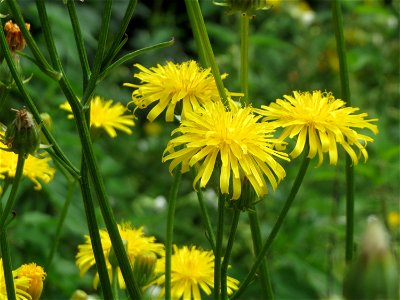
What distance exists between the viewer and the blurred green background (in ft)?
5.94

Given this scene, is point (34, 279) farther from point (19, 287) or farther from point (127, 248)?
point (127, 248)

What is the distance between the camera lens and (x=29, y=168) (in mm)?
972

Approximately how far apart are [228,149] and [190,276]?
20cm

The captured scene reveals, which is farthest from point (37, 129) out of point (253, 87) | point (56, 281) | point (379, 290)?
point (253, 87)

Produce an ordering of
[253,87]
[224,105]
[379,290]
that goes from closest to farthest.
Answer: [379,290], [224,105], [253,87]

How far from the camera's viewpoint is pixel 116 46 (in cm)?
77

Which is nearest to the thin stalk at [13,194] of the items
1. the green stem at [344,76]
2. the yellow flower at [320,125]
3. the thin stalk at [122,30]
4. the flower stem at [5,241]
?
the flower stem at [5,241]

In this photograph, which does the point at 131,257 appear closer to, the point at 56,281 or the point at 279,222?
the point at 279,222

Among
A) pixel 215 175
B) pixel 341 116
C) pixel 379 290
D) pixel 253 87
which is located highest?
pixel 253 87

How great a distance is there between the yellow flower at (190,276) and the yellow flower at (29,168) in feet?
0.54

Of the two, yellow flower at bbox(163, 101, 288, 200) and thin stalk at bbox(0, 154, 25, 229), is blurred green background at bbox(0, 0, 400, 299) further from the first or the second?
thin stalk at bbox(0, 154, 25, 229)

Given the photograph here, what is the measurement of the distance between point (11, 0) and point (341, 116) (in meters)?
0.32

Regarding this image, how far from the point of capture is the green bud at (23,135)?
2.51 ft

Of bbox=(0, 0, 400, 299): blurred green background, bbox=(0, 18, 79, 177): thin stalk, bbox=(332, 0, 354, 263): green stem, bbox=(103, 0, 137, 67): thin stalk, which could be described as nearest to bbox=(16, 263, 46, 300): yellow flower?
bbox=(0, 18, 79, 177): thin stalk
